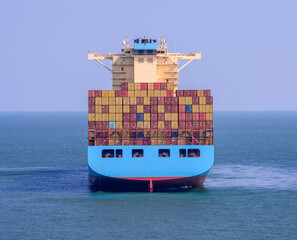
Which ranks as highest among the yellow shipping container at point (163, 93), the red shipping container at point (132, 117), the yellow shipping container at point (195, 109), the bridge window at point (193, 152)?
the yellow shipping container at point (163, 93)

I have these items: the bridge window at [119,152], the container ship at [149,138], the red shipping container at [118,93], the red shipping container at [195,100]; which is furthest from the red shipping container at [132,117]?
the red shipping container at [195,100]

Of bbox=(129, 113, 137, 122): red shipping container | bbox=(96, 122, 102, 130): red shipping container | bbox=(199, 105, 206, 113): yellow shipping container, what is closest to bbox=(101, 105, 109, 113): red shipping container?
bbox=(96, 122, 102, 130): red shipping container

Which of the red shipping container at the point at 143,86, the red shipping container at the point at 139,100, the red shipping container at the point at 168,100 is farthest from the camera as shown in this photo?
the red shipping container at the point at 143,86

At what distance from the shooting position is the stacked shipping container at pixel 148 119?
2267 inches

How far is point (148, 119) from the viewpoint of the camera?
192 feet

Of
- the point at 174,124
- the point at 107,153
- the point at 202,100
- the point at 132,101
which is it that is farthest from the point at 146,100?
the point at 107,153

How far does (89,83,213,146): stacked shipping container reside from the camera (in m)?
57.6

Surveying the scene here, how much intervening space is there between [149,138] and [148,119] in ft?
6.90

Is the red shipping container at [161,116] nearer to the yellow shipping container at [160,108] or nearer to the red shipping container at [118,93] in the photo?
the yellow shipping container at [160,108]

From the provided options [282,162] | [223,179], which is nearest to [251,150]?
[282,162]

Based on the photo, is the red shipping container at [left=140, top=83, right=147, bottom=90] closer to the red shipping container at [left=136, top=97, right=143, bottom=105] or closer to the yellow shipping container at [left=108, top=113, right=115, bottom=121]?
the red shipping container at [left=136, top=97, right=143, bottom=105]

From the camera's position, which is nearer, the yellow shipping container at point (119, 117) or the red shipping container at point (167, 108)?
the yellow shipping container at point (119, 117)

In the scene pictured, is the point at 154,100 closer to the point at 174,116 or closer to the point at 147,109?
the point at 147,109

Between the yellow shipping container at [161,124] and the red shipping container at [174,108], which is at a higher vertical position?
the red shipping container at [174,108]
